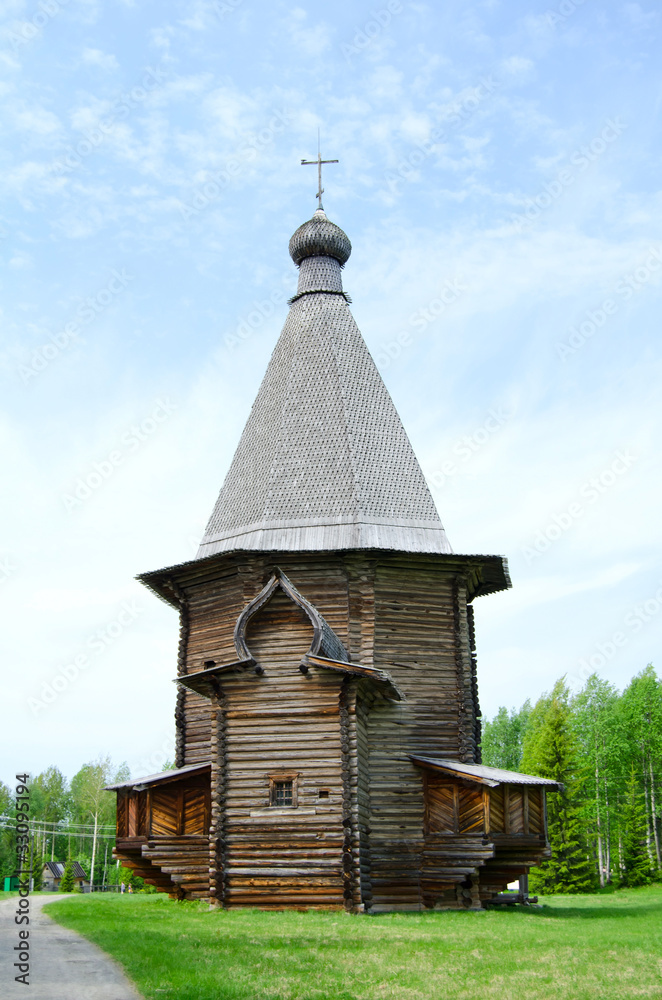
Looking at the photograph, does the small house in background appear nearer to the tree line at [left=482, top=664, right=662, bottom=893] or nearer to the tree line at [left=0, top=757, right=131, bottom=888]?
the tree line at [left=0, top=757, right=131, bottom=888]

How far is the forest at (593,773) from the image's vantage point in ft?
105

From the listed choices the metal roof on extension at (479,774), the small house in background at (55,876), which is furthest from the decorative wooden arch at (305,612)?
the small house in background at (55,876)

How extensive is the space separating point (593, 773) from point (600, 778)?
2.47 feet

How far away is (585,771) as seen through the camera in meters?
36.6

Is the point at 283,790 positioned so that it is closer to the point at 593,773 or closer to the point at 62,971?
the point at 62,971

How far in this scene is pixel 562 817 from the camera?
3250 centimetres

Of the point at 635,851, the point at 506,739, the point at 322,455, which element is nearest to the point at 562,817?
the point at 635,851

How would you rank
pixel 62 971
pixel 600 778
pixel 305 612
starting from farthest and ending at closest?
1. pixel 600 778
2. pixel 305 612
3. pixel 62 971

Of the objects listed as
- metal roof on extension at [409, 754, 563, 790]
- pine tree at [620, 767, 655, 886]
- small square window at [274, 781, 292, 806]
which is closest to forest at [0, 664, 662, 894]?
pine tree at [620, 767, 655, 886]

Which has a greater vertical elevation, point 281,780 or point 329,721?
point 329,721

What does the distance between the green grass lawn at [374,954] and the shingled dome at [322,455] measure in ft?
24.1

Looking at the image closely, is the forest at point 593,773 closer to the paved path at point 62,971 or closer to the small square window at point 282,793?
the small square window at point 282,793

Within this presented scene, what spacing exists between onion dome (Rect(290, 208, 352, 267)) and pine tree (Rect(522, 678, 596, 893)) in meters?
18.5

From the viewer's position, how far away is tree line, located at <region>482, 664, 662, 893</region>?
3203cm
